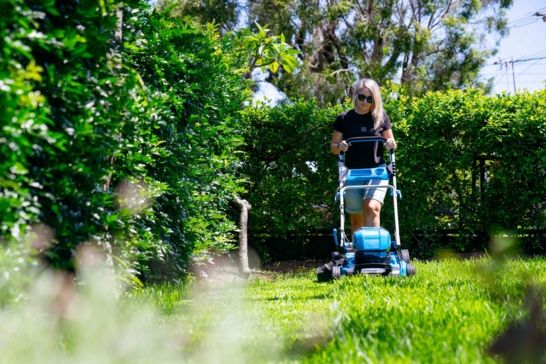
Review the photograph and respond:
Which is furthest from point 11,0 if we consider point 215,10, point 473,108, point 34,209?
point 215,10

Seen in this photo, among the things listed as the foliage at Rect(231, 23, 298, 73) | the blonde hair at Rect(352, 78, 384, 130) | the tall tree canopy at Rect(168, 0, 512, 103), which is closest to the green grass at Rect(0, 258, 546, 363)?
the blonde hair at Rect(352, 78, 384, 130)

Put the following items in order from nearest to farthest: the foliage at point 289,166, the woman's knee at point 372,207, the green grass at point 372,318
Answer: the green grass at point 372,318 → the woman's knee at point 372,207 → the foliage at point 289,166

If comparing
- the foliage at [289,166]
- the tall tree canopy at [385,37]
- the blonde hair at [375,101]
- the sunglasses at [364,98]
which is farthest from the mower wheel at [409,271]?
the tall tree canopy at [385,37]

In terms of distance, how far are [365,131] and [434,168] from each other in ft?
8.01

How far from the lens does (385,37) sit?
23.0m

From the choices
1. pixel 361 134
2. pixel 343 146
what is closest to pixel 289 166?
pixel 361 134

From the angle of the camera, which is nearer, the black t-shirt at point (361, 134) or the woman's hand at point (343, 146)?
the woman's hand at point (343, 146)

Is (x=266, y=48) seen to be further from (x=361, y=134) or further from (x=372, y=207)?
(x=372, y=207)

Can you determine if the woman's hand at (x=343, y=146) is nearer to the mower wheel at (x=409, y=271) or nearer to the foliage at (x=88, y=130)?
the mower wheel at (x=409, y=271)

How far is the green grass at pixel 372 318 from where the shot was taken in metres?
1.86

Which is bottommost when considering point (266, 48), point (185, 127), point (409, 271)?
point (409, 271)

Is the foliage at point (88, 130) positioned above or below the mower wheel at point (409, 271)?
above

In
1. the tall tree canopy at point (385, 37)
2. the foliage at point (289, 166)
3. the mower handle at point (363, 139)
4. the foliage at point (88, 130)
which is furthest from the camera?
the tall tree canopy at point (385, 37)

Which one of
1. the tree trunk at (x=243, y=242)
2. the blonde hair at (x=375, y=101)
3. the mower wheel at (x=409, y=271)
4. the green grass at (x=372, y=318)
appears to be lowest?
the green grass at (x=372, y=318)
